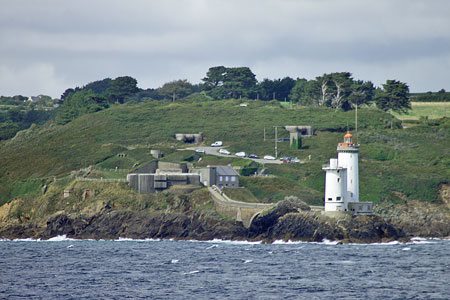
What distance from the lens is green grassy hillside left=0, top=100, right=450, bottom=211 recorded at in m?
99.1

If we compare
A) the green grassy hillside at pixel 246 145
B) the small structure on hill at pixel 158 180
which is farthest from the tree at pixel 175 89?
the small structure on hill at pixel 158 180

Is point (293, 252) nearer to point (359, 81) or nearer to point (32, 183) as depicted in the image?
point (32, 183)

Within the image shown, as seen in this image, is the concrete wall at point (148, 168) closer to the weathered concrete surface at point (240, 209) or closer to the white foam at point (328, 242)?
the weathered concrete surface at point (240, 209)

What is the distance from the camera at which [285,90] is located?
184 m

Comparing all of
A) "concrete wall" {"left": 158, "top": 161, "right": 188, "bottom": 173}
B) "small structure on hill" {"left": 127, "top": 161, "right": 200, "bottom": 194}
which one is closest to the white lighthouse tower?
"small structure on hill" {"left": 127, "top": 161, "right": 200, "bottom": 194}

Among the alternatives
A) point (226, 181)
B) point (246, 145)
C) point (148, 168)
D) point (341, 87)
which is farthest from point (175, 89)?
point (226, 181)

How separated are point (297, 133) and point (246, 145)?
7.96 metres

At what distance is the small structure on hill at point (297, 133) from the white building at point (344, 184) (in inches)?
1466

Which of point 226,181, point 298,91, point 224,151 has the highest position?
point 298,91

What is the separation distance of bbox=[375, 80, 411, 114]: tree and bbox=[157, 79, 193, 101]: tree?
1898 inches

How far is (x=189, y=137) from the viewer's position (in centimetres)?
12900

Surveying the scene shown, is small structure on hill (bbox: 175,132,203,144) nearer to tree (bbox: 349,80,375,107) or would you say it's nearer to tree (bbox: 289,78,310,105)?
tree (bbox: 349,80,375,107)

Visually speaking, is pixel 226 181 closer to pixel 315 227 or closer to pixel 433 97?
pixel 315 227

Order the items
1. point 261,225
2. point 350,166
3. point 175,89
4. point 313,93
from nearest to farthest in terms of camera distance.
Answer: point 350,166 → point 261,225 → point 313,93 → point 175,89
